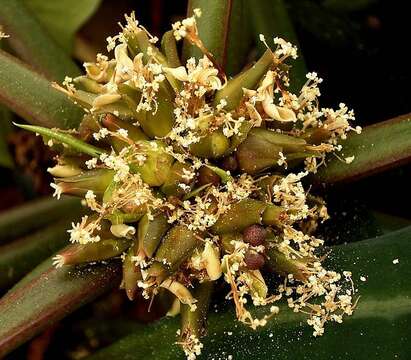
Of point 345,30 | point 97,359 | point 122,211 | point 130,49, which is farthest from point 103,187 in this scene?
point 345,30

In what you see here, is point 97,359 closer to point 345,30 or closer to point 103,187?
point 103,187

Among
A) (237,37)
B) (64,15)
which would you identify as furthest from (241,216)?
(64,15)

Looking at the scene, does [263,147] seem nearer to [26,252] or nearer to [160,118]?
[160,118]

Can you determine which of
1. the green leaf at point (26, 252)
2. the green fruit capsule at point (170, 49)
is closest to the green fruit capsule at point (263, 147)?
the green fruit capsule at point (170, 49)

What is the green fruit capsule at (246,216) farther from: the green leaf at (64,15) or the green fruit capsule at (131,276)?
the green leaf at (64,15)

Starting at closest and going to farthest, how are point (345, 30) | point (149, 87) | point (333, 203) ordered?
point (149, 87) < point (333, 203) < point (345, 30)
